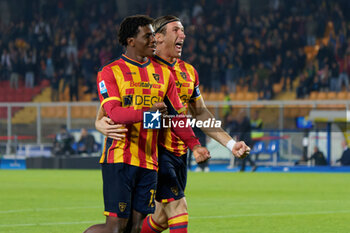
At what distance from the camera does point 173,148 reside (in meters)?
5.93

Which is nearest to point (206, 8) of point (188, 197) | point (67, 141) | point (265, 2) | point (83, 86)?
point (265, 2)

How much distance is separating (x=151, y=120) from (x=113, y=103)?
0.27 metres

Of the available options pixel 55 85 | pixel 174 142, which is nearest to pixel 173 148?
pixel 174 142

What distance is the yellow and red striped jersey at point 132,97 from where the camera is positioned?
4930mm

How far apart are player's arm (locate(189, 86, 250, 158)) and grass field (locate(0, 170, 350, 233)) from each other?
91.8 inches

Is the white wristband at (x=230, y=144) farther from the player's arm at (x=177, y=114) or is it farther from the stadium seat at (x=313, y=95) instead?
the stadium seat at (x=313, y=95)

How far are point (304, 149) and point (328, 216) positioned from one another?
10410 millimetres

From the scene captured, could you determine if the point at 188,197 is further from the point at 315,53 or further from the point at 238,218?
the point at 315,53

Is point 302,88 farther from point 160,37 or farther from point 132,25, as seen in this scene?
point 132,25

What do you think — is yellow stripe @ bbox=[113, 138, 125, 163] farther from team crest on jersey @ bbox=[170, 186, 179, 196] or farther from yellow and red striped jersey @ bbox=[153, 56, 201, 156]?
team crest on jersey @ bbox=[170, 186, 179, 196]

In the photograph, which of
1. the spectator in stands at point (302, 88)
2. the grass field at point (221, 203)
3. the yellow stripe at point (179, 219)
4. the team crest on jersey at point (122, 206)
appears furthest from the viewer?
the spectator in stands at point (302, 88)

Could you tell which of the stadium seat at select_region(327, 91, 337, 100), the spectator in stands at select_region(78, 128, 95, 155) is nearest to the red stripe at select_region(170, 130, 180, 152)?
A: the spectator in stands at select_region(78, 128, 95, 155)

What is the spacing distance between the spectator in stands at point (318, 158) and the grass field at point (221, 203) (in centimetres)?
108

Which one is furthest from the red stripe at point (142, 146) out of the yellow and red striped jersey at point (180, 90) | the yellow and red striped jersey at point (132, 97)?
the yellow and red striped jersey at point (180, 90)
